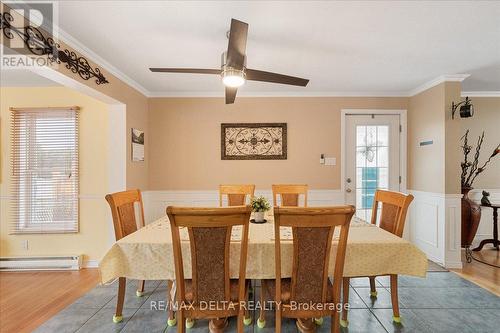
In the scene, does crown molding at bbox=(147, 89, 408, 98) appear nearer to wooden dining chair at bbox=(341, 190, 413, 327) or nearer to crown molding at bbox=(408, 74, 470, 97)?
crown molding at bbox=(408, 74, 470, 97)

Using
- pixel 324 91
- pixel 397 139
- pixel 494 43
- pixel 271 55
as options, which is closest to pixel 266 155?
pixel 324 91

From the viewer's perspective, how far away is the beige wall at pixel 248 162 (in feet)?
13.1

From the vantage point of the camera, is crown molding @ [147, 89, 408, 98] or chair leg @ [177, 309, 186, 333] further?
crown molding @ [147, 89, 408, 98]

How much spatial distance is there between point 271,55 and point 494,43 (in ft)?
7.09

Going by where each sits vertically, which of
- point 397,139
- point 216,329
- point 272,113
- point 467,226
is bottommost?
point 216,329

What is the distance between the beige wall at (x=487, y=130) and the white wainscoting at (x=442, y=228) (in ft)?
4.18

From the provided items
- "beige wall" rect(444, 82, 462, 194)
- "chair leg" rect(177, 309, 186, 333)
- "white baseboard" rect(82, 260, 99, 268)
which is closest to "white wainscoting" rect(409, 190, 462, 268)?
"beige wall" rect(444, 82, 462, 194)

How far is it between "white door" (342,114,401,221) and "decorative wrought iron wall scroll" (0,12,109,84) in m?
3.54

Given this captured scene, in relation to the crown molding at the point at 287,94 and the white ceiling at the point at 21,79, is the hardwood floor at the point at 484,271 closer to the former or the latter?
the crown molding at the point at 287,94

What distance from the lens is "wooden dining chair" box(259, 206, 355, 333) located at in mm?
1375

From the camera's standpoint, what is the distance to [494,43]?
2453 mm

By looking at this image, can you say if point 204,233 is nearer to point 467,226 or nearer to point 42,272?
point 42,272

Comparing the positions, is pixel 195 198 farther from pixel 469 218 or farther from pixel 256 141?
pixel 469 218

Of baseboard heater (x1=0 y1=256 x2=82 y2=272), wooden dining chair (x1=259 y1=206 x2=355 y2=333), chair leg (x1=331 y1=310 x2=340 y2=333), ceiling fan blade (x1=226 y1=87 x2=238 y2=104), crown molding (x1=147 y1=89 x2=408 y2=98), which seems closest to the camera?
wooden dining chair (x1=259 y1=206 x2=355 y2=333)
